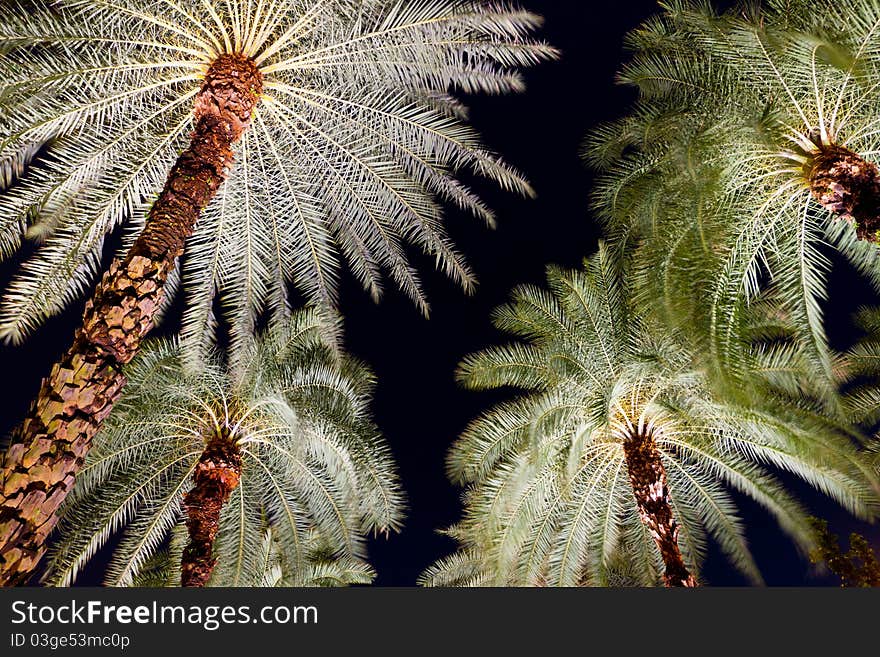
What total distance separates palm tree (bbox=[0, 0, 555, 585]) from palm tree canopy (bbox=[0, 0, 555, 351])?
3 centimetres

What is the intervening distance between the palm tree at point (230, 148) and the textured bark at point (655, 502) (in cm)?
430

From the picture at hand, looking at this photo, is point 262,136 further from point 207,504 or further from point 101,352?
point 207,504

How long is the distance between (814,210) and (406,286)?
5930 mm

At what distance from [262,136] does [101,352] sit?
450cm

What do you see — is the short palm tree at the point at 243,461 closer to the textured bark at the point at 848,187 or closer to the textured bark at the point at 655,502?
the textured bark at the point at 655,502

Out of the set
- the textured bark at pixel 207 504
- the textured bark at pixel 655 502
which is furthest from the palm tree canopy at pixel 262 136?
the textured bark at pixel 655 502

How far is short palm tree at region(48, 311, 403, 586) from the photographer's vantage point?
31.1 ft

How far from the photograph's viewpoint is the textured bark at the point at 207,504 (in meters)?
8.12

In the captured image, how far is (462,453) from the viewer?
971 centimetres

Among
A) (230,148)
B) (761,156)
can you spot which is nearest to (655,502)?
(761,156)

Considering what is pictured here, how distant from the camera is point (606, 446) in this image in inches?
419

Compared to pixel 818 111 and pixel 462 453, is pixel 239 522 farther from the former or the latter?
pixel 818 111

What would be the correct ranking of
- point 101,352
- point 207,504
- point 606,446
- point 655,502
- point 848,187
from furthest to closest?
point 606,446, point 655,502, point 207,504, point 848,187, point 101,352

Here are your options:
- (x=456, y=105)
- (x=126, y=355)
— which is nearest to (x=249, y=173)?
(x=456, y=105)
